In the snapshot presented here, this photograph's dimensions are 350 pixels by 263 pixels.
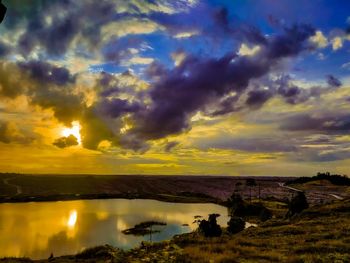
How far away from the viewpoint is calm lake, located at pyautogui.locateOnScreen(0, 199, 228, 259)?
71312mm

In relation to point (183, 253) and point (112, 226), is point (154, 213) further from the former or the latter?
point (183, 253)

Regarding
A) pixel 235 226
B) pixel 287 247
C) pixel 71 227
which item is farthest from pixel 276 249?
pixel 71 227

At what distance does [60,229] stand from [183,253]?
69.4 metres

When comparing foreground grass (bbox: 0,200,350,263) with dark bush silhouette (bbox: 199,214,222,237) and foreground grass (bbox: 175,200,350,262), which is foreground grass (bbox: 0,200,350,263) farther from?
dark bush silhouette (bbox: 199,214,222,237)

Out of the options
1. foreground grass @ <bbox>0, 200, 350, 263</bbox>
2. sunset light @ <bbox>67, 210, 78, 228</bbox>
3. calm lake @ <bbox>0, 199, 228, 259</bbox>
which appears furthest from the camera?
sunset light @ <bbox>67, 210, 78, 228</bbox>

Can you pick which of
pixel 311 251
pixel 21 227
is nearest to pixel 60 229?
pixel 21 227

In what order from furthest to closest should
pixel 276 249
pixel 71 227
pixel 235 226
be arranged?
pixel 71 227 < pixel 235 226 < pixel 276 249

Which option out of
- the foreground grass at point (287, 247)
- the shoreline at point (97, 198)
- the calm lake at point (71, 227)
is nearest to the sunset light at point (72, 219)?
the calm lake at point (71, 227)

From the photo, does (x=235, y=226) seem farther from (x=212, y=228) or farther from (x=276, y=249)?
(x=276, y=249)

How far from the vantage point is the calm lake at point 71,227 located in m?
71.3

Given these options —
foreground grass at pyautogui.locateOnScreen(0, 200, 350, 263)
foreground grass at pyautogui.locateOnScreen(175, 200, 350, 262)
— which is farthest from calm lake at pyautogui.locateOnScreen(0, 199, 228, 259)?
foreground grass at pyautogui.locateOnScreen(175, 200, 350, 262)

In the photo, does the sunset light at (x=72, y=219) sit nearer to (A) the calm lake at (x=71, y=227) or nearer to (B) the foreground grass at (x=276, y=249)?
(A) the calm lake at (x=71, y=227)

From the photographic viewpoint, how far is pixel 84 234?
84.6 metres

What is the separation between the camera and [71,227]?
9506 cm
